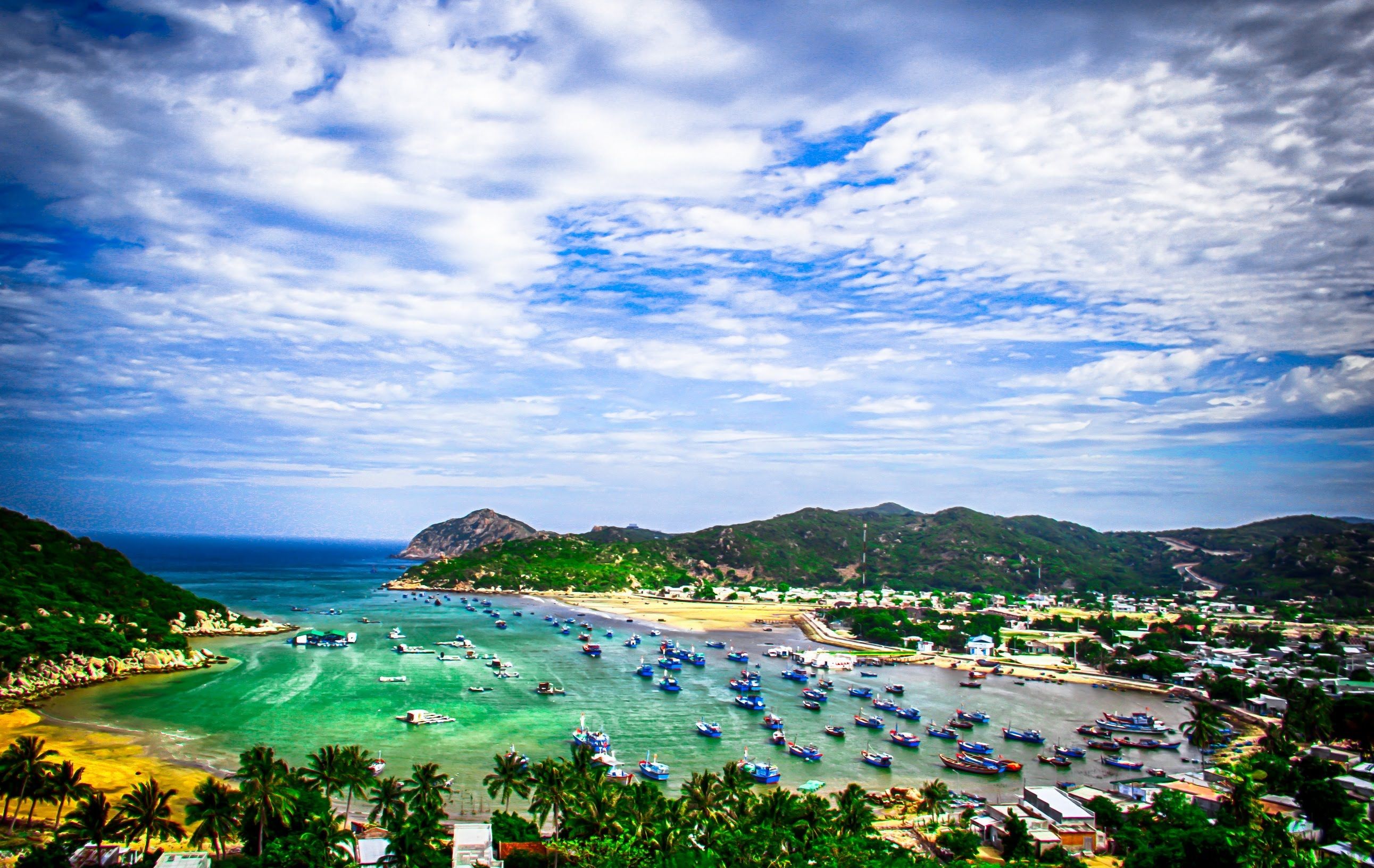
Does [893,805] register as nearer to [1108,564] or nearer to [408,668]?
[408,668]

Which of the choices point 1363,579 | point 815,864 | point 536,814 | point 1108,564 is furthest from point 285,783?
point 1108,564

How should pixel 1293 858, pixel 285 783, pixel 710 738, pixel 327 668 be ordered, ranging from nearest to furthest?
pixel 1293 858
pixel 285 783
pixel 710 738
pixel 327 668

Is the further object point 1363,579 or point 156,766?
point 1363,579

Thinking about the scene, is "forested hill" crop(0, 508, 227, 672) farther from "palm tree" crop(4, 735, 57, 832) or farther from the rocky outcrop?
"palm tree" crop(4, 735, 57, 832)

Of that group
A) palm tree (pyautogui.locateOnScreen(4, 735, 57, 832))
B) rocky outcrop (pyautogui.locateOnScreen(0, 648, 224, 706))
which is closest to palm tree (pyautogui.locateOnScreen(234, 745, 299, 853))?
palm tree (pyautogui.locateOnScreen(4, 735, 57, 832))

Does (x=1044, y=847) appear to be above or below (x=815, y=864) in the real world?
below

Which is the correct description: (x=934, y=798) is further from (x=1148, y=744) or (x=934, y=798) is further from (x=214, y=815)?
(x=1148, y=744)

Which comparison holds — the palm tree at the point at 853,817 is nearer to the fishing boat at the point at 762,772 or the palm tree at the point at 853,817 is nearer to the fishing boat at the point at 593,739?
the fishing boat at the point at 762,772
